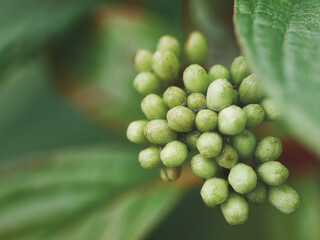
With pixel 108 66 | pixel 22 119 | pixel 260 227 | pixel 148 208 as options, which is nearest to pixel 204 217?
pixel 260 227

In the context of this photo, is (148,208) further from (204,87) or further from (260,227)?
(204,87)

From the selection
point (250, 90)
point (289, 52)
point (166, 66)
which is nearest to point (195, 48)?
point (166, 66)

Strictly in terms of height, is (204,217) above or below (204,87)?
below

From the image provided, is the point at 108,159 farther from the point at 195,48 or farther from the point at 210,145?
the point at 210,145

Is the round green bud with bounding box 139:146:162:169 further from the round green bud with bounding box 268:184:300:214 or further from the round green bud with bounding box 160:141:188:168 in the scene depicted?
the round green bud with bounding box 268:184:300:214

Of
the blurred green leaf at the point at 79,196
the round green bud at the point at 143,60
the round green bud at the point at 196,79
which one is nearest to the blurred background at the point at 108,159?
the blurred green leaf at the point at 79,196

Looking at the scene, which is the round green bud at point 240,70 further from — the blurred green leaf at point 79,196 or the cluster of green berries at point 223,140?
the blurred green leaf at point 79,196
